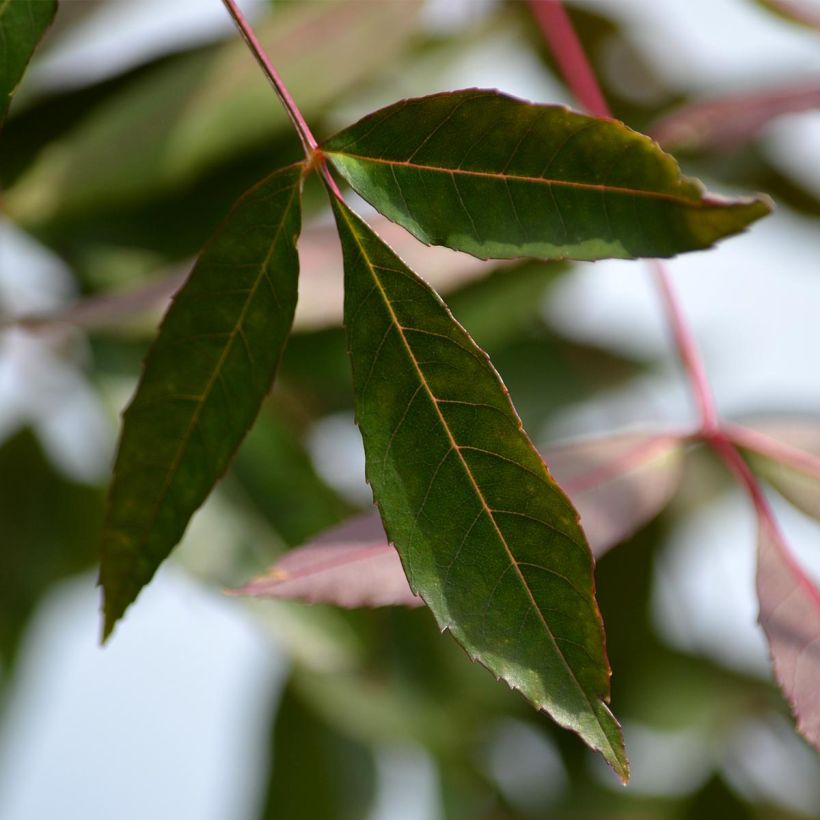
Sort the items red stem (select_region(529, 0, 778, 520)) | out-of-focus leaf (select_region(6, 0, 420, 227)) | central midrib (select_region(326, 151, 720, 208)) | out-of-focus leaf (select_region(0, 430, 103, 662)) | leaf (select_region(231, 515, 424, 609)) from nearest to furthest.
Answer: central midrib (select_region(326, 151, 720, 208)), leaf (select_region(231, 515, 424, 609)), red stem (select_region(529, 0, 778, 520)), out-of-focus leaf (select_region(6, 0, 420, 227)), out-of-focus leaf (select_region(0, 430, 103, 662))

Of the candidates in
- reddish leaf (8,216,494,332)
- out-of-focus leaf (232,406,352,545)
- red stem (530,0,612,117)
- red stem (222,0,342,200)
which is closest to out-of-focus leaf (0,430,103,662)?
out-of-focus leaf (232,406,352,545)

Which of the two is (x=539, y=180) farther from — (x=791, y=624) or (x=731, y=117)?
(x=731, y=117)

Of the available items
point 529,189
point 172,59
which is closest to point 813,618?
point 529,189

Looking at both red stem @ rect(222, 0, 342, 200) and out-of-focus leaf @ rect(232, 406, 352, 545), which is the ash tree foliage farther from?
out-of-focus leaf @ rect(232, 406, 352, 545)

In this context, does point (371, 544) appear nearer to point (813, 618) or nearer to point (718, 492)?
point (813, 618)

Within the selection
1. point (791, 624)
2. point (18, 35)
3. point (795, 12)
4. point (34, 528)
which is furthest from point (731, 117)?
point (34, 528)

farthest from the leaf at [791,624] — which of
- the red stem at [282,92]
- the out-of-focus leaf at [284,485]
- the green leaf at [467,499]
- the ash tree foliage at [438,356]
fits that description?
the out-of-focus leaf at [284,485]
